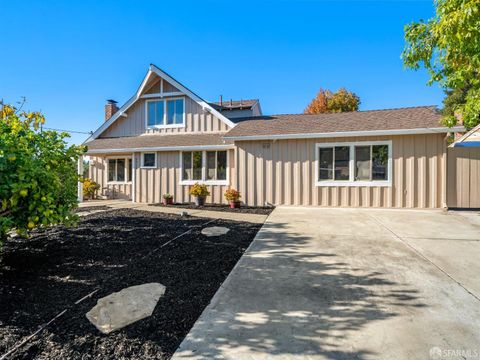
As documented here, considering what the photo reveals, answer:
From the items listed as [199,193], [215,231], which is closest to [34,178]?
[215,231]

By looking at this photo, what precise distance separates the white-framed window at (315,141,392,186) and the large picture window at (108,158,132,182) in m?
A: 10.6

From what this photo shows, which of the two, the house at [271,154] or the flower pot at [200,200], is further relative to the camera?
the flower pot at [200,200]

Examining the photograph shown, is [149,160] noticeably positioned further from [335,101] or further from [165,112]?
[335,101]

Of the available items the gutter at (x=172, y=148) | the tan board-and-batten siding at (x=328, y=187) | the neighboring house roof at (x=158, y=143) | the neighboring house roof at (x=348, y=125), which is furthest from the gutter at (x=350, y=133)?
the neighboring house roof at (x=158, y=143)

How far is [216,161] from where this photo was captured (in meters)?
12.8

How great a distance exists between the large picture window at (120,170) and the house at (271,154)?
0.06 metres

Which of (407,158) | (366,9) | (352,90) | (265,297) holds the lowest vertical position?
(265,297)

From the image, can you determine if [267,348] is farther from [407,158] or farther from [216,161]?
[216,161]

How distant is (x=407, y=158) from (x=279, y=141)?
16.1 ft

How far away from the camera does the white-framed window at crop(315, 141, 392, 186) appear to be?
33.6 ft

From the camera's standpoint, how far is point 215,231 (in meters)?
6.48

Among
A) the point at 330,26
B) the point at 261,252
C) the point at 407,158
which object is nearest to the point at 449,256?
the point at 261,252

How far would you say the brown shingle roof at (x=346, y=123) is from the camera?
33.5 feet

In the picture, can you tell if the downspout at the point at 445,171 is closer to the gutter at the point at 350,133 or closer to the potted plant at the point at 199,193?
the gutter at the point at 350,133
